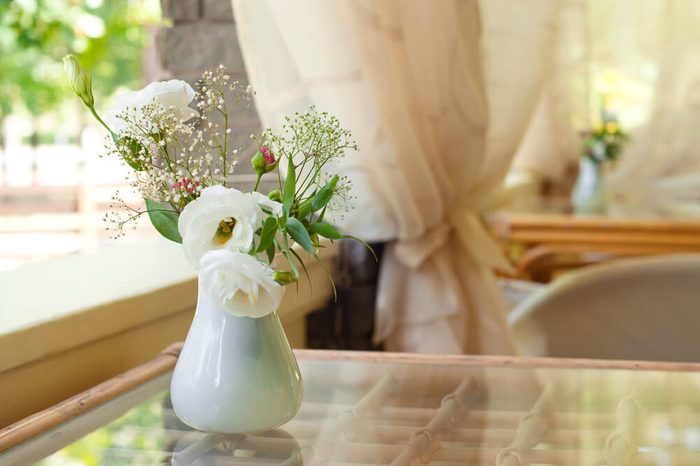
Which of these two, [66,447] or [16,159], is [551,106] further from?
[66,447]

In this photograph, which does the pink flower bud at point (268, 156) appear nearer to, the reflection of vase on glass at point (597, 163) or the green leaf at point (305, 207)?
the green leaf at point (305, 207)

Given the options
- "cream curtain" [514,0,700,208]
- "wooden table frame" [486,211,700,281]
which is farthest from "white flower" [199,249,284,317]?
"cream curtain" [514,0,700,208]

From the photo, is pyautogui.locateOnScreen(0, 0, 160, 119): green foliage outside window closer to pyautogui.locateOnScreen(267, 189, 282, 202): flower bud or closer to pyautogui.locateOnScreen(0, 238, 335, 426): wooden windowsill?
pyautogui.locateOnScreen(0, 238, 335, 426): wooden windowsill

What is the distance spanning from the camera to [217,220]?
0.62 meters

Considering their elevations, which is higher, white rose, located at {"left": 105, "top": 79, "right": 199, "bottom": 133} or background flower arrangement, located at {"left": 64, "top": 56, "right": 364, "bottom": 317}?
white rose, located at {"left": 105, "top": 79, "right": 199, "bottom": 133}

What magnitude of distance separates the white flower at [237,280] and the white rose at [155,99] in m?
0.13

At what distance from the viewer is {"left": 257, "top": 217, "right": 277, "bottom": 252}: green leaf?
2.07 ft

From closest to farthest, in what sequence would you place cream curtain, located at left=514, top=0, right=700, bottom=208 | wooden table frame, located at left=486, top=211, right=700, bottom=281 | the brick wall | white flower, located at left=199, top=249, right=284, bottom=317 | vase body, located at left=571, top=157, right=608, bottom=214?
white flower, located at left=199, top=249, right=284, bottom=317 < the brick wall < wooden table frame, located at left=486, top=211, right=700, bottom=281 < vase body, located at left=571, top=157, right=608, bottom=214 < cream curtain, located at left=514, top=0, right=700, bottom=208

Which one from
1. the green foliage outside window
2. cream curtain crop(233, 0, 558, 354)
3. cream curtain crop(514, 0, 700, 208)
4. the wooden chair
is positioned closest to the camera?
cream curtain crop(233, 0, 558, 354)

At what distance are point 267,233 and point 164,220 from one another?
0.10 m

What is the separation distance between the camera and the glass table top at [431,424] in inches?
27.4

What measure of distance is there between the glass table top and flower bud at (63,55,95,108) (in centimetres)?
28

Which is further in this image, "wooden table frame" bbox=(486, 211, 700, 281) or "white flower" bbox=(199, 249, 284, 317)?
"wooden table frame" bbox=(486, 211, 700, 281)

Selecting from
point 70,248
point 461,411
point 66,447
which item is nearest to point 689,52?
point 70,248
